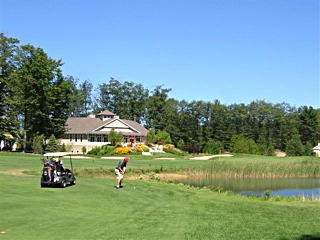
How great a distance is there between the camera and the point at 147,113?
313ft

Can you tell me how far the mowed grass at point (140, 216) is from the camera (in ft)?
35.3

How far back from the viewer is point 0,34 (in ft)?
192

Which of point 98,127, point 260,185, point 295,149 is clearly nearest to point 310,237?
point 260,185

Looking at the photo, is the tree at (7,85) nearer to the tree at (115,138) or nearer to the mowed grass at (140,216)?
the tree at (115,138)

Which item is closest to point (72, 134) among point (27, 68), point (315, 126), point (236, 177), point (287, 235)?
point (27, 68)

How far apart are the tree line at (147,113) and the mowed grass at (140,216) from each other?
42543 millimetres

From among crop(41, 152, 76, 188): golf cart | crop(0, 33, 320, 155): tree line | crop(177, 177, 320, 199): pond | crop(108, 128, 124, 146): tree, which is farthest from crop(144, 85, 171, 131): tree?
crop(41, 152, 76, 188): golf cart

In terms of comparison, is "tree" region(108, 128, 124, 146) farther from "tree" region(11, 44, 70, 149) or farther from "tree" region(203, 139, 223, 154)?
"tree" region(203, 139, 223, 154)

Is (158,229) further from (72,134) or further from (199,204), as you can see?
(72,134)

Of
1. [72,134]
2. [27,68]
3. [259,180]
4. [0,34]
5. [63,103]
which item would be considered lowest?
[259,180]

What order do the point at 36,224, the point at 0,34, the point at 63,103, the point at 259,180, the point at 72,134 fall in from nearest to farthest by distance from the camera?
the point at 36,224 < the point at 259,180 < the point at 0,34 < the point at 63,103 < the point at 72,134

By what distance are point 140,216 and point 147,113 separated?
8233cm

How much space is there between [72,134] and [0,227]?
6300 centimetres

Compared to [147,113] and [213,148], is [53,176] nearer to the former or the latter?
[213,148]
